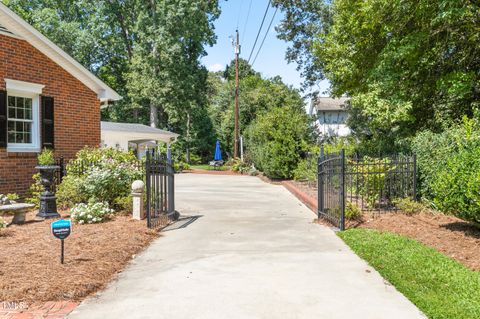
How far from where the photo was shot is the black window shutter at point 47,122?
1092cm

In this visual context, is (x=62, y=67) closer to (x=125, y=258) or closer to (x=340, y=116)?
(x=125, y=258)

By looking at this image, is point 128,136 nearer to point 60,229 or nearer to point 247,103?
point 247,103

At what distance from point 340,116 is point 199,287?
150ft

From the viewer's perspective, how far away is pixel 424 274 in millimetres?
5090

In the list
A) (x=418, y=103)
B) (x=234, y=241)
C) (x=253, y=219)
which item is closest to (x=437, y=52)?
(x=418, y=103)

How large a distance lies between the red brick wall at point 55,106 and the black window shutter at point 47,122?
0.23 m

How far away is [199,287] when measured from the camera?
4582 mm

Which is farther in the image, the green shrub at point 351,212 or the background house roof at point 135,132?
the background house roof at point 135,132

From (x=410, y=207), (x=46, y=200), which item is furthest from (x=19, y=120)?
(x=410, y=207)

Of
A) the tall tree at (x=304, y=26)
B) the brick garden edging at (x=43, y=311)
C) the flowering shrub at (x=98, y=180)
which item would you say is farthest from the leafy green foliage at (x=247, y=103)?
the brick garden edging at (x=43, y=311)

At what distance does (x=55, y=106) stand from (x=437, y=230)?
402 inches

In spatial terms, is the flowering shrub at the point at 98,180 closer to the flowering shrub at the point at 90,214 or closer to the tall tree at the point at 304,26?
the flowering shrub at the point at 90,214

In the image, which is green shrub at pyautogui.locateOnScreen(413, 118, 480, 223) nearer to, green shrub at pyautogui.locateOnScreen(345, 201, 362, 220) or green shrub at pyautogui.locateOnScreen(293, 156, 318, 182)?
green shrub at pyautogui.locateOnScreen(345, 201, 362, 220)

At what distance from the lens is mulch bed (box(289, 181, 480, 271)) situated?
6.23 meters
